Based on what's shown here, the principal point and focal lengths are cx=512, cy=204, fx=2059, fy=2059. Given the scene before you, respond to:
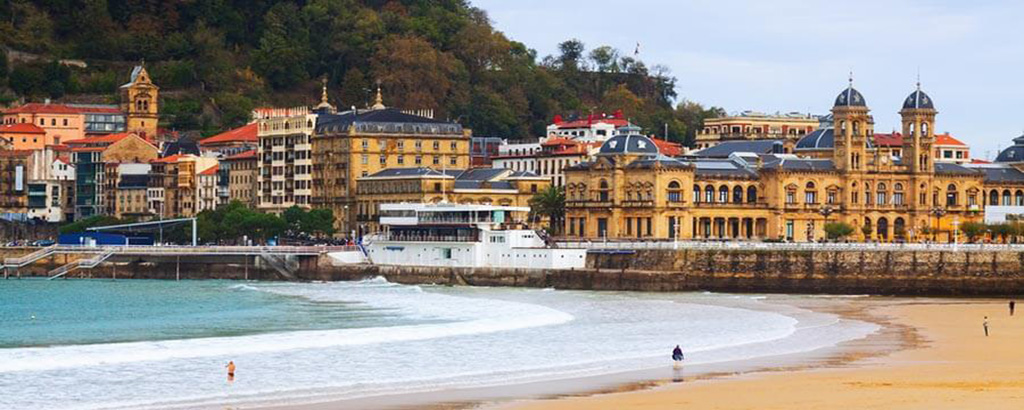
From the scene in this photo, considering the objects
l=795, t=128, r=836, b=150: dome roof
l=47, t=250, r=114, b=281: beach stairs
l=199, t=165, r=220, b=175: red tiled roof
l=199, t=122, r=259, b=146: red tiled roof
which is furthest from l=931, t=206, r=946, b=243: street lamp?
l=199, t=122, r=259, b=146: red tiled roof

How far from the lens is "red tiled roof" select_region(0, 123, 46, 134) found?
503 ft

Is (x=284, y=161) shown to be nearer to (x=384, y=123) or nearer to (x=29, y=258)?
(x=384, y=123)

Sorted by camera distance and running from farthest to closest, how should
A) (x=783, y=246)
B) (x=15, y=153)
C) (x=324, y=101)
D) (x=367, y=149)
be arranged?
1. (x=324, y=101)
2. (x=15, y=153)
3. (x=367, y=149)
4. (x=783, y=246)

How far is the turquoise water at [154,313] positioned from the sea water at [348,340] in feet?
0.34

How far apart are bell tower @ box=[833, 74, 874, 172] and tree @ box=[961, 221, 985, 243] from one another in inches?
300

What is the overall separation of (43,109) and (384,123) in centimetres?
3618

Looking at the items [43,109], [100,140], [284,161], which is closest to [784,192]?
[284,161]

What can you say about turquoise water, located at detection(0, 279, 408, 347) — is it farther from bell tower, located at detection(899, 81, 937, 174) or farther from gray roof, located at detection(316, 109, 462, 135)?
bell tower, located at detection(899, 81, 937, 174)

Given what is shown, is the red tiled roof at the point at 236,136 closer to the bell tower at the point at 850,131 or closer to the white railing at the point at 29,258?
the white railing at the point at 29,258

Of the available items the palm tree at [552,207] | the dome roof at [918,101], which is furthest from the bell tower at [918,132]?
the palm tree at [552,207]

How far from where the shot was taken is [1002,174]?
121 metres

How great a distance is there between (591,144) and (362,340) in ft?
251

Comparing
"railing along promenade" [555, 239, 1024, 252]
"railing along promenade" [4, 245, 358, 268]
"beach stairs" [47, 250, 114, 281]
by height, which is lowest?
"beach stairs" [47, 250, 114, 281]

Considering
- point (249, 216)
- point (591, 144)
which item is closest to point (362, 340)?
point (249, 216)
